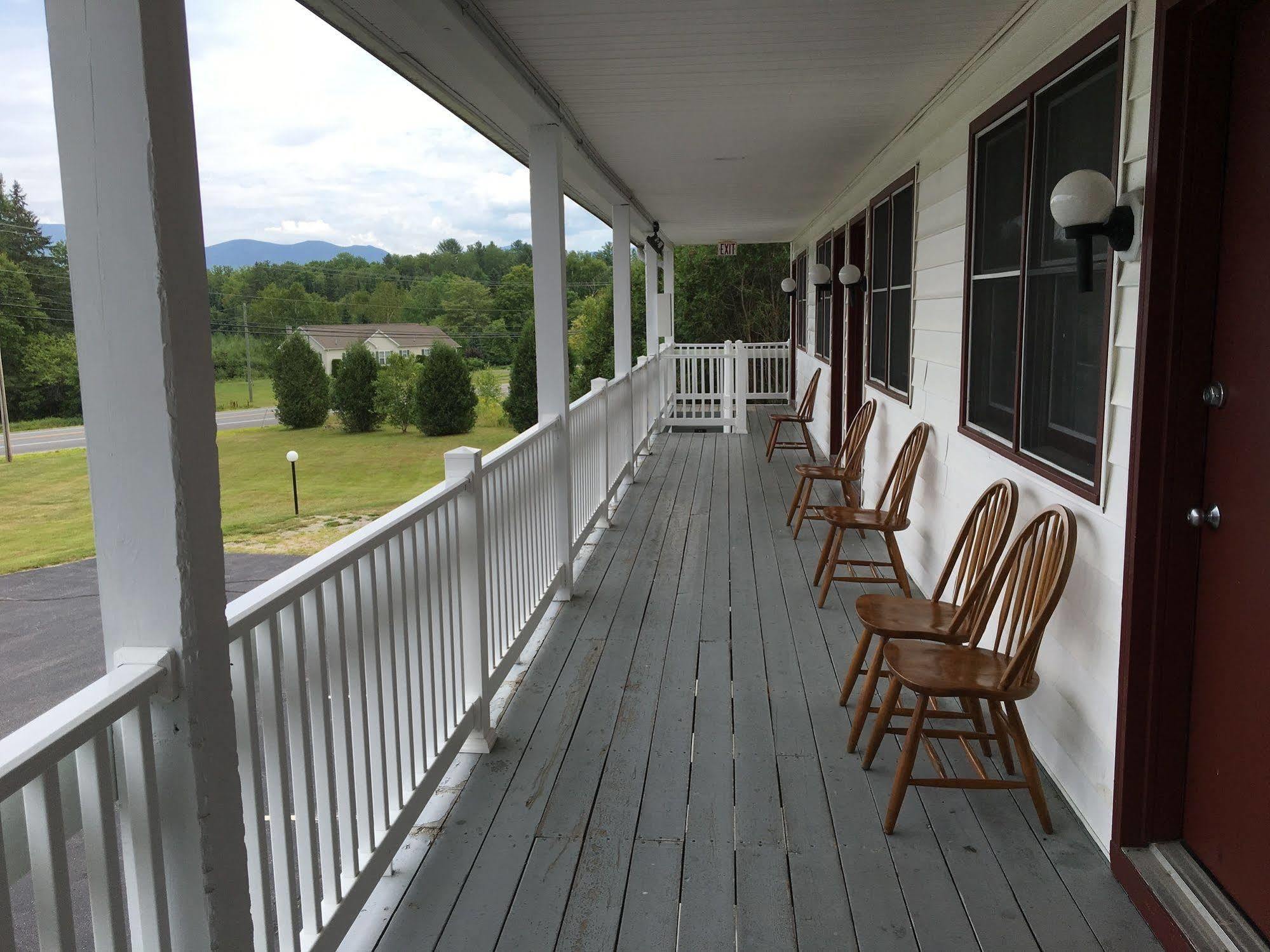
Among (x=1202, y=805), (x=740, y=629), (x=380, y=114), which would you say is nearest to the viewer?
(x=1202, y=805)

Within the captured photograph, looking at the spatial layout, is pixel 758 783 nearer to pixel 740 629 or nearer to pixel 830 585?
pixel 740 629

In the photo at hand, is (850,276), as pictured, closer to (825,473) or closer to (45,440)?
(825,473)

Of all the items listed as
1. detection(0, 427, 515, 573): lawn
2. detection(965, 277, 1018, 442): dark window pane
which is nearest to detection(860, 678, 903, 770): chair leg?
detection(965, 277, 1018, 442): dark window pane

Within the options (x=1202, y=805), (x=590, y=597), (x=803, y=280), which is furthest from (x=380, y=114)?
(x=1202, y=805)

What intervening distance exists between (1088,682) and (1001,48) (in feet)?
7.20

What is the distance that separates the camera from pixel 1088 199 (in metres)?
2.20

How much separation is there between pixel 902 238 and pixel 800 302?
727 cm

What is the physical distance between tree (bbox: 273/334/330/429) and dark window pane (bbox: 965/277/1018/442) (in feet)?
24.6

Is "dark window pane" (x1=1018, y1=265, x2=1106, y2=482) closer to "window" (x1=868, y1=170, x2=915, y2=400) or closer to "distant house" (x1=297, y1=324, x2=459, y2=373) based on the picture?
"window" (x1=868, y1=170, x2=915, y2=400)

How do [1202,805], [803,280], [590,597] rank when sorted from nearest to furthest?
[1202,805] → [590,597] → [803,280]

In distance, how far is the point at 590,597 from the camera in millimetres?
4566

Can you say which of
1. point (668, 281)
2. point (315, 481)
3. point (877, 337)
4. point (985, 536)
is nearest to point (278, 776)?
point (985, 536)

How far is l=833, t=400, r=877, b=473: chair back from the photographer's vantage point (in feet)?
17.5

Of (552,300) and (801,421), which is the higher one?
(552,300)
